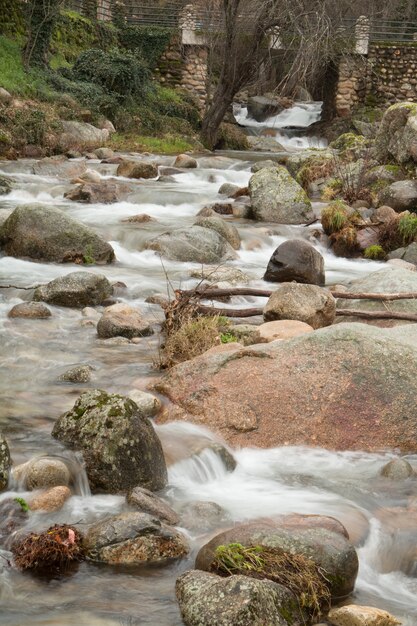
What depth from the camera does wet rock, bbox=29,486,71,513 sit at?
4766 mm

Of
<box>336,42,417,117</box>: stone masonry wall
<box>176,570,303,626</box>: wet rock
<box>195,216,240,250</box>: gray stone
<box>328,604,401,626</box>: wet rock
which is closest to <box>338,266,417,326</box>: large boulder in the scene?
<box>195,216,240,250</box>: gray stone

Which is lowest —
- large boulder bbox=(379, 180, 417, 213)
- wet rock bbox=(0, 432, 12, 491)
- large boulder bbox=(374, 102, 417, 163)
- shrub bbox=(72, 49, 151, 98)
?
wet rock bbox=(0, 432, 12, 491)

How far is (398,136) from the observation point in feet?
56.7

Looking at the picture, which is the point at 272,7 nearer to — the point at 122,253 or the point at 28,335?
the point at 122,253

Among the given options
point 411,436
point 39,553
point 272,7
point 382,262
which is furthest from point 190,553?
point 272,7

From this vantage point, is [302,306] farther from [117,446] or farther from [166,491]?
[117,446]

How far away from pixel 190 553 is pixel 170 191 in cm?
1307

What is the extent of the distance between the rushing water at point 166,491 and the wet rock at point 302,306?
1304mm

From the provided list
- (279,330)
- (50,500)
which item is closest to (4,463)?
(50,500)

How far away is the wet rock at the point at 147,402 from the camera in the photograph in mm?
6305

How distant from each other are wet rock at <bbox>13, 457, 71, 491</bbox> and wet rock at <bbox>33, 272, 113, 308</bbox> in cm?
458

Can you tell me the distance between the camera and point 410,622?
405 centimetres

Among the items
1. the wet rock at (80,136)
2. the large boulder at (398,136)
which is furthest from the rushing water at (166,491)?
the wet rock at (80,136)

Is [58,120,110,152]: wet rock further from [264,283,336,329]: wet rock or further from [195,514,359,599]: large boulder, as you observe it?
[195,514,359,599]: large boulder
